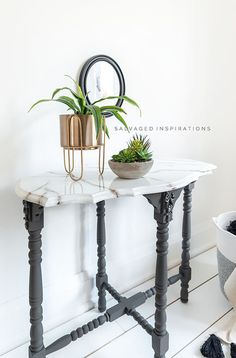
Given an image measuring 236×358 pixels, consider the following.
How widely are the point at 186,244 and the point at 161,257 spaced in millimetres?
495

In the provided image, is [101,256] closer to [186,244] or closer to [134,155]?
[186,244]

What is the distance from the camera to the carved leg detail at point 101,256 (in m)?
1.52

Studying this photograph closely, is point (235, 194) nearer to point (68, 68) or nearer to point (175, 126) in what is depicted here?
point (175, 126)


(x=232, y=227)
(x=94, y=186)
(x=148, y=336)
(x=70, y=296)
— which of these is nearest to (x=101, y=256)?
(x=70, y=296)

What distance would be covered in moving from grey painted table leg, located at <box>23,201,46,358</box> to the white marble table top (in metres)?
0.08

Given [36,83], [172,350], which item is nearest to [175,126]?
[36,83]

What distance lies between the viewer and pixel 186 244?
1.64 metres

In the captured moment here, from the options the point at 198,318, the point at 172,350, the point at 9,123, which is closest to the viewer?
the point at 9,123

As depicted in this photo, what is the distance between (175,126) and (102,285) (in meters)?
0.98

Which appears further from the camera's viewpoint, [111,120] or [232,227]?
[232,227]

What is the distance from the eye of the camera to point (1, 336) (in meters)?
1.35

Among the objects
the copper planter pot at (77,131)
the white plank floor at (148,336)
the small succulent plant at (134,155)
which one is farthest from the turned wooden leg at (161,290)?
the copper planter pot at (77,131)
